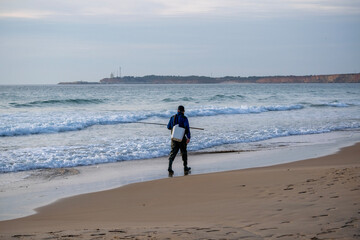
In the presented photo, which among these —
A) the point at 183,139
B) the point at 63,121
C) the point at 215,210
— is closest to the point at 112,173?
the point at 183,139

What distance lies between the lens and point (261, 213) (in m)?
5.75

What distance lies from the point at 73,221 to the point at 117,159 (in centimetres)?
590

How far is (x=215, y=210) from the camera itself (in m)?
6.21

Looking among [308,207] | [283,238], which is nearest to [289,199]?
[308,207]

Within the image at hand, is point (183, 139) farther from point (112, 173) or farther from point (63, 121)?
point (63, 121)

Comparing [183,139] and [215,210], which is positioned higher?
[183,139]

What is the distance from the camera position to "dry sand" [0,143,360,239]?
502 cm

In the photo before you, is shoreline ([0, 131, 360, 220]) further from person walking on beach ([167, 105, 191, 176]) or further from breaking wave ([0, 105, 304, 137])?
breaking wave ([0, 105, 304, 137])

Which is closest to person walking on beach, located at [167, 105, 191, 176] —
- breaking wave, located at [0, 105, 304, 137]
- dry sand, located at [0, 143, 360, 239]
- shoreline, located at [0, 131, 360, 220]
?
shoreline, located at [0, 131, 360, 220]

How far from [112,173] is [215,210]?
4311 mm

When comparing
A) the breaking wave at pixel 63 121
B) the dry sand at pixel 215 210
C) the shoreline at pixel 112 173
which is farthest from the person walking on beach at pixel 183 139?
the breaking wave at pixel 63 121

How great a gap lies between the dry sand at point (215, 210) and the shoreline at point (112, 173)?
0.51 m

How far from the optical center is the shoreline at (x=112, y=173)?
758 cm

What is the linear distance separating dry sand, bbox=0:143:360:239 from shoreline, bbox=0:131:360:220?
0.51 metres
